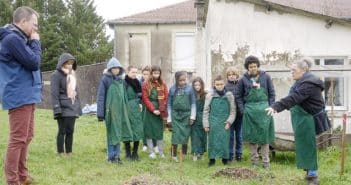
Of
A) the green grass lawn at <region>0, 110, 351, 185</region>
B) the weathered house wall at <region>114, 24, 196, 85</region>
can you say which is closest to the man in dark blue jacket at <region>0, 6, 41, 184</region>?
the green grass lawn at <region>0, 110, 351, 185</region>

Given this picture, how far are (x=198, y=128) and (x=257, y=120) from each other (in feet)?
4.59

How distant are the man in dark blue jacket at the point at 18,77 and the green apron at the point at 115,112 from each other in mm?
3050

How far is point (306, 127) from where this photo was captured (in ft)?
25.2

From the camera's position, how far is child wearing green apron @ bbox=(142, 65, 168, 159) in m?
10.3

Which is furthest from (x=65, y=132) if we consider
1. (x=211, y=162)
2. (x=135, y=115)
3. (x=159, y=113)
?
(x=211, y=162)

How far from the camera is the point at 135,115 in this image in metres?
9.96

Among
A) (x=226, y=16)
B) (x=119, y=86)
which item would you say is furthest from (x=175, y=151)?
(x=226, y=16)

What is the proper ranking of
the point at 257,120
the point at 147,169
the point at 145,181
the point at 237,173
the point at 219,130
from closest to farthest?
the point at 145,181 < the point at 237,173 < the point at 147,169 < the point at 257,120 < the point at 219,130

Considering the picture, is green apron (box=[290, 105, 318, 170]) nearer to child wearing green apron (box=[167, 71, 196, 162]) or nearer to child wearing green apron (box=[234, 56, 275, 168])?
child wearing green apron (box=[234, 56, 275, 168])

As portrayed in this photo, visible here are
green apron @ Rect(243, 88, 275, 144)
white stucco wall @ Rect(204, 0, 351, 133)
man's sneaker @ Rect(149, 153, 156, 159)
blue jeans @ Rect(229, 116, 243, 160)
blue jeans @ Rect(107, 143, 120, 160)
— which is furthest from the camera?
white stucco wall @ Rect(204, 0, 351, 133)

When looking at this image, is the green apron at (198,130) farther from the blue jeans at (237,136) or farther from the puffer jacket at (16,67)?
the puffer jacket at (16,67)

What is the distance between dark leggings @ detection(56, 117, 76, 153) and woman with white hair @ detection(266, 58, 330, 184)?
375 cm

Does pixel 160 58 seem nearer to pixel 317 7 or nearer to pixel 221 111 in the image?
pixel 317 7

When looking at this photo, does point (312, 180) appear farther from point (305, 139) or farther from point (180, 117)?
point (180, 117)
